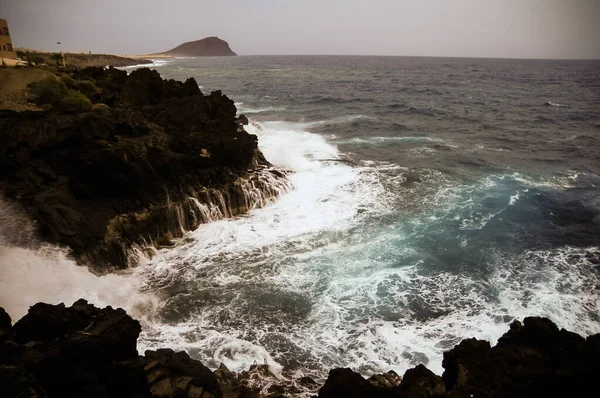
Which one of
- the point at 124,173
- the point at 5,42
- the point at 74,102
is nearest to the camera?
the point at 124,173

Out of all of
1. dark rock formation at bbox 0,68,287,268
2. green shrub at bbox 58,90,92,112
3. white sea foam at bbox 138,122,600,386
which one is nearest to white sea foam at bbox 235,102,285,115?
dark rock formation at bbox 0,68,287,268

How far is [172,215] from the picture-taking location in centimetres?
1841

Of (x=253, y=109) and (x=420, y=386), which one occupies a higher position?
(x=253, y=109)

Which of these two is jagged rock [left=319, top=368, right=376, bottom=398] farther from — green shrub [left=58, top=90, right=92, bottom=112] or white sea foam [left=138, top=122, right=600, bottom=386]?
green shrub [left=58, top=90, right=92, bottom=112]

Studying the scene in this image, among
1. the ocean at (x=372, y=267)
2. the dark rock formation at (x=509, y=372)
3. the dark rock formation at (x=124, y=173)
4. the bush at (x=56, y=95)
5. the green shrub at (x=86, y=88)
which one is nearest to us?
the dark rock formation at (x=509, y=372)

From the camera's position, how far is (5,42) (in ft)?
110

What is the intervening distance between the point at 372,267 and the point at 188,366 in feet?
31.9

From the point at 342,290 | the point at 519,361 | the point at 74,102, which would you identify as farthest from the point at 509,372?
the point at 74,102

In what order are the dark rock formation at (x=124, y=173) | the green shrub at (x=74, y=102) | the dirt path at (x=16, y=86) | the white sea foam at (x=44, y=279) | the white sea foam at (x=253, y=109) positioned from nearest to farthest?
the white sea foam at (x=44, y=279), the dark rock formation at (x=124, y=173), the dirt path at (x=16, y=86), the green shrub at (x=74, y=102), the white sea foam at (x=253, y=109)

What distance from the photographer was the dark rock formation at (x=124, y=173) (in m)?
15.2

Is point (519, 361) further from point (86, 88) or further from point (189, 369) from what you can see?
point (86, 88)

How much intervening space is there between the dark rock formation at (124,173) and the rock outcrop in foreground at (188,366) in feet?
23.2

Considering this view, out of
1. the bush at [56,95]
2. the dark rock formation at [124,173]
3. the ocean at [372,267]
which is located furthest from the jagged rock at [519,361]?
the bush at [56,95]

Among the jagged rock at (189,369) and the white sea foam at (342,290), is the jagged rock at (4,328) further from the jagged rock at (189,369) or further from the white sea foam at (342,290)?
the white sea foam at (342,290)
